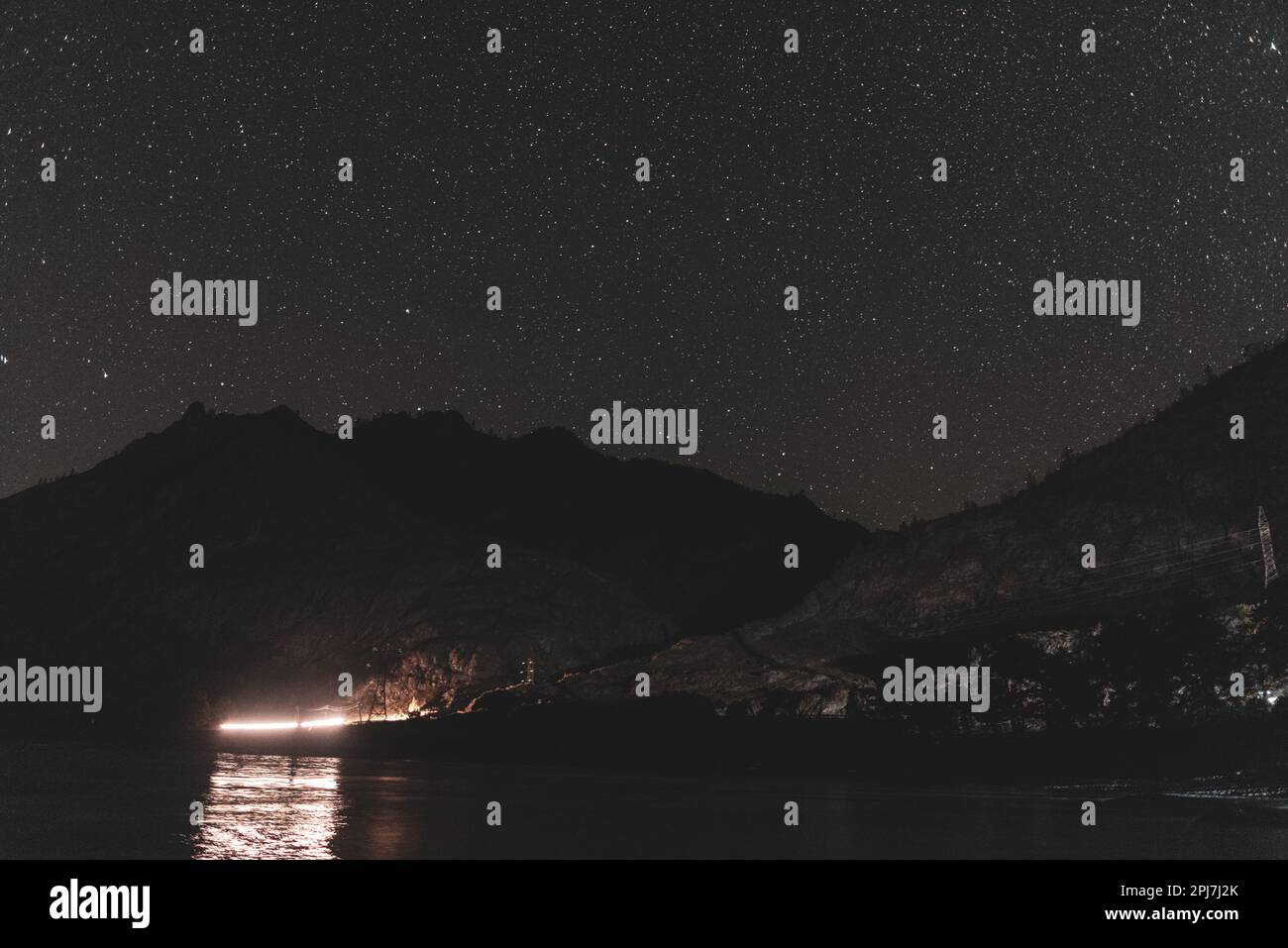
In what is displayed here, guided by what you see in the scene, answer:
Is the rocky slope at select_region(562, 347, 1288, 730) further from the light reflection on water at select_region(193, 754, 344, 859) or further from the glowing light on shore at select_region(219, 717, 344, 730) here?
the light reflection on water at select_region(193, 754, 344, 859)

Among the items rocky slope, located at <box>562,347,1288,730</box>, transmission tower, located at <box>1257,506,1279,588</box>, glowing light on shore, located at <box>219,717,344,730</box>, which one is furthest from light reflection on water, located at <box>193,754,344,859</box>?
transmission tower, located at <box>1257,506,1279,588</box>

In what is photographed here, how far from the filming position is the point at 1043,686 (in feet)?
318

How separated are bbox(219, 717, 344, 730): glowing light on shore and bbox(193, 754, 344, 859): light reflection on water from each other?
56.5m

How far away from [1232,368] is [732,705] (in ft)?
235

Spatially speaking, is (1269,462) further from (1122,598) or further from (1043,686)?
(1043,686)

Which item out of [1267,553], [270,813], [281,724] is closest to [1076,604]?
[1267,553]

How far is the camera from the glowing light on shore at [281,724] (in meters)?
146

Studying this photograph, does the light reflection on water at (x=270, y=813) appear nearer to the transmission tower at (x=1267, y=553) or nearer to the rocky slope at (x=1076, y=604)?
the rocky slope at (x=1076, y=604)

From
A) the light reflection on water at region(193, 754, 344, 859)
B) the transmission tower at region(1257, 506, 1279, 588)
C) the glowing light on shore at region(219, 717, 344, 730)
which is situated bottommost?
the glowing light on shore at region(219, 717, 344, 730)

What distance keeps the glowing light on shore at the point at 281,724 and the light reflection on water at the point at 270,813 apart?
56461mm

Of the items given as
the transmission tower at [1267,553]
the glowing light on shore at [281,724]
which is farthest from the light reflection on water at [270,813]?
the transmission tower at [1267,553]

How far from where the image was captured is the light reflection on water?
37.5 m
